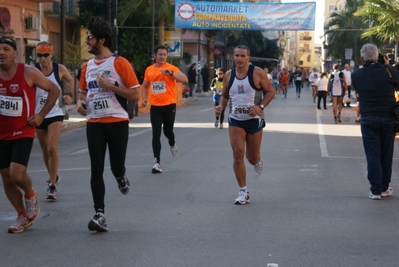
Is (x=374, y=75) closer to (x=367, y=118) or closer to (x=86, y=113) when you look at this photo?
(x=367, y=118)

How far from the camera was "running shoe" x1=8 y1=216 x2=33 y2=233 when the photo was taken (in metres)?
7.66

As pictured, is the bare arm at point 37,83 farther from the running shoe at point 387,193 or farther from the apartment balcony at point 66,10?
the apartment balcony at point 66,10

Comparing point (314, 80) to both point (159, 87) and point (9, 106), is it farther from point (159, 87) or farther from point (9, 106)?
point (9, 106)

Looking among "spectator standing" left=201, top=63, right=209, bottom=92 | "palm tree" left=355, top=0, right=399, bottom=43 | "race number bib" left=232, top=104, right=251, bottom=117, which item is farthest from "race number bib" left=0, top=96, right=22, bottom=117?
"spectator standing" left=201, top=63, right=209, bottom=92

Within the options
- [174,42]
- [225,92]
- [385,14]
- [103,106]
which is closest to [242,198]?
[225,92]

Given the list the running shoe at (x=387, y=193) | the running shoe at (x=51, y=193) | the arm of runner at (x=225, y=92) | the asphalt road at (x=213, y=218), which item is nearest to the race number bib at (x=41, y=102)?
the running shoe at (x=51, y=193)

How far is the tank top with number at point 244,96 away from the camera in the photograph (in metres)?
9.41

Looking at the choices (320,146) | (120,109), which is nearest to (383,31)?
(320,146)

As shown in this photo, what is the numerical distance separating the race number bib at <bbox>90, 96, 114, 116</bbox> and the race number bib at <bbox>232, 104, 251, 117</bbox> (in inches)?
83.8

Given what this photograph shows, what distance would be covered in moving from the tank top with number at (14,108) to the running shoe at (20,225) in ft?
2.62

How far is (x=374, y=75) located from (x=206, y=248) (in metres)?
4.03

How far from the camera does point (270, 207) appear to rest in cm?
921

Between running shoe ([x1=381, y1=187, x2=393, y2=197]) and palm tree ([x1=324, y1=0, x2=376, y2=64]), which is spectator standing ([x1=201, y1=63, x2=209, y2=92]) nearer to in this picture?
palm tree ([x1=324, y1=0, x2=376, y2=64])

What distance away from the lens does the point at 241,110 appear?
942cm
